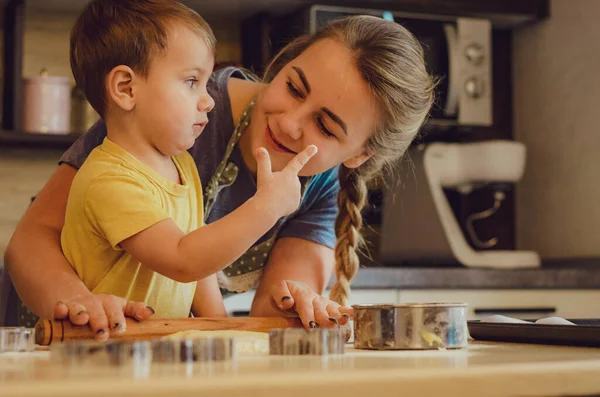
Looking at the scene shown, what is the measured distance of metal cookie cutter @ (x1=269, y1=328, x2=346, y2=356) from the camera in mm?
705

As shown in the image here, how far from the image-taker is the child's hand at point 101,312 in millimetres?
833

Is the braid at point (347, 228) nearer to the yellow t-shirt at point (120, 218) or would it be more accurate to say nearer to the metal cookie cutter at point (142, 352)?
the yellow t-shirt at point (120, 218)

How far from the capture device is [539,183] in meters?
3.18

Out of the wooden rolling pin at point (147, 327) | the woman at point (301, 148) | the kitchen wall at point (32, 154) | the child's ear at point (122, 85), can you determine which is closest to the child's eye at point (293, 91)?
the woman at point (301, 148)

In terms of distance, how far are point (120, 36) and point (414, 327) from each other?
616 mm

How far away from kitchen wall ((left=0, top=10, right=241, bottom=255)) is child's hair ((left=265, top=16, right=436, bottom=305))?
1434 millimetres

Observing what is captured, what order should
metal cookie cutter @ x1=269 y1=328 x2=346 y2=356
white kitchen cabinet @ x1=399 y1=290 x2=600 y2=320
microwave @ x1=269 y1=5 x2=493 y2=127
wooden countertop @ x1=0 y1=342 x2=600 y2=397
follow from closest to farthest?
wooden countertop @ x1=0 y1=342 x2=600 y2=397
metal cookie cutter @ x1=269 y1=328 x2=346 y2=356
white kitchen cabinet @ x1=399 y1=290 x2=600 y2=320
microwave @ x1=269 y1=5 x2=493 y2=127

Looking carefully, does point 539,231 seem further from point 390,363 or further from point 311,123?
point 390,363

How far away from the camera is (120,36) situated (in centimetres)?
119

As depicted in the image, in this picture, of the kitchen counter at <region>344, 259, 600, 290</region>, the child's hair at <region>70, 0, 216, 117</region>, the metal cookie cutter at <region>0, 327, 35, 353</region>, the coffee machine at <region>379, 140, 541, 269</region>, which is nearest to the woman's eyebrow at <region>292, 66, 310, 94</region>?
the child's hair at <region>70, 0, 216, 117</region>

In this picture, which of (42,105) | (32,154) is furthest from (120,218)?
(32,154)

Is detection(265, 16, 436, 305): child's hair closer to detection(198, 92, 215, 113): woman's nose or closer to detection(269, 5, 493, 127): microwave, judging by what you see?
detection(198, 92, 215, 113): woman's nose

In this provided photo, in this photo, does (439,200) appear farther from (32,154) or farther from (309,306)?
(309,306)

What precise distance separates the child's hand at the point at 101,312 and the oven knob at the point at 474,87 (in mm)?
2245
